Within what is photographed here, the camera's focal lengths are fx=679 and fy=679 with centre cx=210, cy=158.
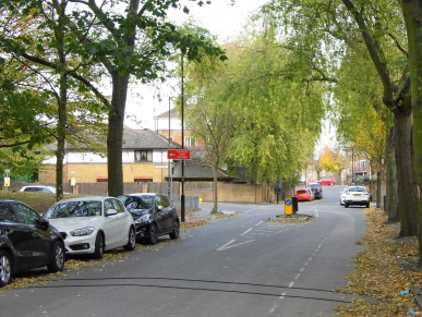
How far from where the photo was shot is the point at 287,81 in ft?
76.9

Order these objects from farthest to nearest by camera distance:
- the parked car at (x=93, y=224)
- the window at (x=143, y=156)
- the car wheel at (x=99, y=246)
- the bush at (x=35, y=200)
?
the window at (x=143, y=156) → the bush at (x=35, y=200) → the car wheel at (x=99, y=246) → the parked car at (x=93, y=224)

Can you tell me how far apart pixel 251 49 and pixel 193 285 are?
15743mm

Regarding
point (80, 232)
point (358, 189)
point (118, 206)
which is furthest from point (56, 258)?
point (358, 189)

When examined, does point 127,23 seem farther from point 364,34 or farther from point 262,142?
point 262,142

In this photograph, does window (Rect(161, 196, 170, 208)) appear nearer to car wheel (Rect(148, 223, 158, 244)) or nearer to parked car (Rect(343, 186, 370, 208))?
car wheel (Rect(148, 223, 158, 244))

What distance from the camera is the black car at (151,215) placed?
21125 mm

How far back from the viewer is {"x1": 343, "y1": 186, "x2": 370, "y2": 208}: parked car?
164 ft

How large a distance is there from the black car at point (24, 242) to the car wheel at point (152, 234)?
21.6ft

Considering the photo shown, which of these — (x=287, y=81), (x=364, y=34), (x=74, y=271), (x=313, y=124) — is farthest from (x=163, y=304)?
(x=313, y=124)

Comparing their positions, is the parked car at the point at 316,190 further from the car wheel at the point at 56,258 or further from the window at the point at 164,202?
the car wheel at the point at 56,258

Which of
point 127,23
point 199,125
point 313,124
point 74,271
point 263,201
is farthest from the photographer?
point 263,201

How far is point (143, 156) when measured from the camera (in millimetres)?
76438

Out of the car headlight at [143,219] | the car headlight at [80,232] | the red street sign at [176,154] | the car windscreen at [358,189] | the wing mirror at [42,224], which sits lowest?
the car headlight at [80,232]

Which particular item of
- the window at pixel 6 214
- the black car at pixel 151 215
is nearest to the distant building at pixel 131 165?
the black car at pixel 151 215
